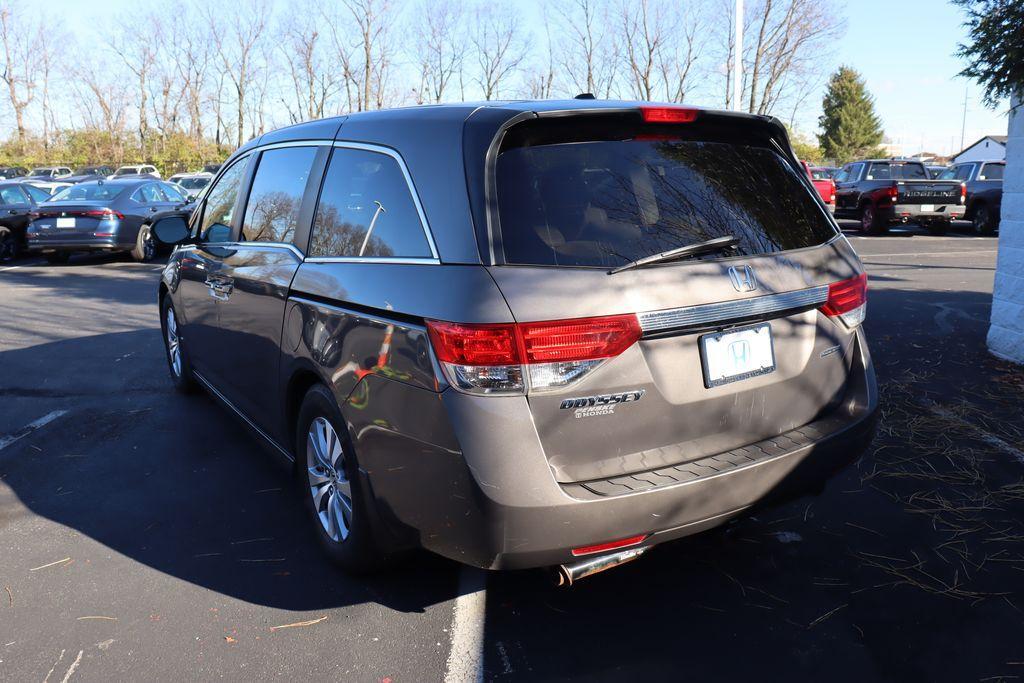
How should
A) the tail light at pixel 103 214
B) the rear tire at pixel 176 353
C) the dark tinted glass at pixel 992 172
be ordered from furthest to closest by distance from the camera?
the dark tinted glass at pixel 992 172, the tail light at pixel 103 214, the rear tire at pixel 176 353

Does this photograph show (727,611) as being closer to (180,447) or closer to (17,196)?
(180,447)

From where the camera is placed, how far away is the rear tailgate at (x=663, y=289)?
2.53 m

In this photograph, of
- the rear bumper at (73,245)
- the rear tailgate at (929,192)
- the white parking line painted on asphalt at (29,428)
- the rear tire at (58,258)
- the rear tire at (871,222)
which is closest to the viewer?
the white parking line painted on asphalt at (29,428)

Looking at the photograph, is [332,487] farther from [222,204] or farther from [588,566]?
[222,204]

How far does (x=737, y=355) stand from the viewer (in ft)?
9.14

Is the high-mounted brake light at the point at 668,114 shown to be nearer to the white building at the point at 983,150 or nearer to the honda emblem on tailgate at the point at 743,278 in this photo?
the honda emblem on tailgate at the point at 743,278

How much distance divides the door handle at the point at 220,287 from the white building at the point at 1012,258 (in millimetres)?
5497

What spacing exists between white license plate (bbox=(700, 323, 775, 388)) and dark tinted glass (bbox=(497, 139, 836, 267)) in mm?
319

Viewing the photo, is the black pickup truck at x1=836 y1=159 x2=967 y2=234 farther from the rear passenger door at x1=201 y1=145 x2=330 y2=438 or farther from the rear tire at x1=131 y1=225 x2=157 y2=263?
the rear passenger door at x1=201 y1=145 x2=330 y2=438

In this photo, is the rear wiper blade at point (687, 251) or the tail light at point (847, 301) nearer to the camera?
the rear wiper blade at point (687, 251)

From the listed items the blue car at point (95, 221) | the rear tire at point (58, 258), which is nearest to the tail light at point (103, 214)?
the blue car at point (95, 221)

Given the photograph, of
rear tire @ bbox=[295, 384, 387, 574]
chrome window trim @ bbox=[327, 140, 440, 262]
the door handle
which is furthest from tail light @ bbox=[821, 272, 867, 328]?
the door handle

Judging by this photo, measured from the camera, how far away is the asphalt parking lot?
9.07 feet

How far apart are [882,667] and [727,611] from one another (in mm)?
550
